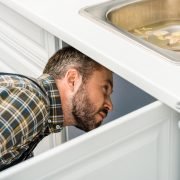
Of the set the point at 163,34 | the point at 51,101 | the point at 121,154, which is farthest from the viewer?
the point at 163,34

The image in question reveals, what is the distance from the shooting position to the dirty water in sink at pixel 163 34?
1432 mm

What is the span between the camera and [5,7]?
1606mm

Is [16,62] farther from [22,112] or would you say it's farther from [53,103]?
[22,112]

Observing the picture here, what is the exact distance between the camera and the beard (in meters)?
1.18

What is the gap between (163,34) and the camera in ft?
4.89

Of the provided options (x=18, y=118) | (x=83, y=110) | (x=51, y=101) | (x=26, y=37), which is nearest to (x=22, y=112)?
(x=18, y=118)

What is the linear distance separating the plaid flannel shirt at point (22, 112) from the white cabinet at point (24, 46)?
297mm

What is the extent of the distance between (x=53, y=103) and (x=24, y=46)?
1.56 ft

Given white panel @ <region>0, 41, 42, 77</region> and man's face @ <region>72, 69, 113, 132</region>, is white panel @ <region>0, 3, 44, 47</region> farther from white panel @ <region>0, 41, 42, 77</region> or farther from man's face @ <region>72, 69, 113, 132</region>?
man's face @ <region>72, 69, 113, 132</region>

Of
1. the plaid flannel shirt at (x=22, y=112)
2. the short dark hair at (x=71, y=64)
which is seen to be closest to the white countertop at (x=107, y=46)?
the short dark hair at (x=71, y=64)

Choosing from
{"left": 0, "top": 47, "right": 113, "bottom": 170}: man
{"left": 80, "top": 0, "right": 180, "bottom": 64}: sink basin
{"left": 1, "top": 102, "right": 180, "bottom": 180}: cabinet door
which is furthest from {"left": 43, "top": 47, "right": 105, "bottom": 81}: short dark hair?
{"left": 1, "top": 102, "right": 180, "bottom": 180}: cabinet door

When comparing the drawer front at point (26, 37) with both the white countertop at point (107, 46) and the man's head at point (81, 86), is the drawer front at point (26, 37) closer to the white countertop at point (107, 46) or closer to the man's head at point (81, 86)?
the white countertop at point (107, 46)

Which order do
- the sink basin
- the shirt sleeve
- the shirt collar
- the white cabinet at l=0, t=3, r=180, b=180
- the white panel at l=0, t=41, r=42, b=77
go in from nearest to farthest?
the white cabinet at l=0, t=3, r=180, b=180 < the shirt sleeve < the shirt collar < the sink basin < the white panel at l=0, t=41, r=42, b=77

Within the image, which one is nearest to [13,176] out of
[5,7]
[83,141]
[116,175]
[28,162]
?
[28,162]
